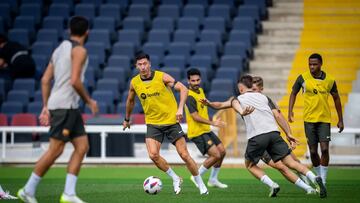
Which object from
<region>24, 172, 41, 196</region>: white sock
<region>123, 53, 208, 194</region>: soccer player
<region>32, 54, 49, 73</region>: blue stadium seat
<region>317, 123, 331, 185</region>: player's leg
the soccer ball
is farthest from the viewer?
<region>32, 54, 49, 73</region>: blue stadium seat

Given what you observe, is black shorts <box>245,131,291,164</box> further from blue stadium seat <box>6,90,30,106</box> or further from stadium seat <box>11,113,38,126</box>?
blue stadium seat <box>6,90,30,106</box>

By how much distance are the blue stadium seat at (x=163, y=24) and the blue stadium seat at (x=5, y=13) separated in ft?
16.4

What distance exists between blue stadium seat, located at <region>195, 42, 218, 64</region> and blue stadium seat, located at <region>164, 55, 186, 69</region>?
79 cm

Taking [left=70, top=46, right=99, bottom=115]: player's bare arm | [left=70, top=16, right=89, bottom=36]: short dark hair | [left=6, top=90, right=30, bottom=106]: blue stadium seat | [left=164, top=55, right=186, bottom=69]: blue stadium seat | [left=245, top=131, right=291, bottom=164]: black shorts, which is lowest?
[left=6, top=90, right=30, bottom=106]: blue stadium seat

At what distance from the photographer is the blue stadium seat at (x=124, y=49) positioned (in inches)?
1144

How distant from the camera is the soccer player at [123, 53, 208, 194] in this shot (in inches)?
616

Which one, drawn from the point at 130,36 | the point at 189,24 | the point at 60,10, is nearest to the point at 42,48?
the point at 60,10

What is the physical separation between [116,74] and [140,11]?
3993mm

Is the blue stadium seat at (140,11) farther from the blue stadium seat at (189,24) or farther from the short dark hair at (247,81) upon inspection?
the short dark hair at (247,81)

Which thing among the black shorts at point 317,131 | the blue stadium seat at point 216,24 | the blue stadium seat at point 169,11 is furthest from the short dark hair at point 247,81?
the blue stadium seat at point 169,11

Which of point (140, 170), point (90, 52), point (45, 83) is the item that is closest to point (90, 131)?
point (140, 170)

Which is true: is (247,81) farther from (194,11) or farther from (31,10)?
(31,10)

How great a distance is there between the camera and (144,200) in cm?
1419

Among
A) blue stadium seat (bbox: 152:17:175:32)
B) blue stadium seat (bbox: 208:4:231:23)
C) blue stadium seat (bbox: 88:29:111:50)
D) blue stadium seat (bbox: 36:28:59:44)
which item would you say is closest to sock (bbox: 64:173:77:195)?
blue stadium seat (bbox: 88:29:111:50)
